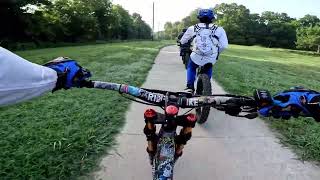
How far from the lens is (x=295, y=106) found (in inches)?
100

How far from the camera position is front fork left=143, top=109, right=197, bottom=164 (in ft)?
8.95

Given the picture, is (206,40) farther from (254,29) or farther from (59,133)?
(254,29)

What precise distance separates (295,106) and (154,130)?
100 centimetres

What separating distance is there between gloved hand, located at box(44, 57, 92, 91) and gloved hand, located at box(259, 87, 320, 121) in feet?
3.96

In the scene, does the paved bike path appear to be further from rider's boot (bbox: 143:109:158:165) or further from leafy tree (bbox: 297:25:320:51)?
leafy tree (bbox: 297:25:320:51)

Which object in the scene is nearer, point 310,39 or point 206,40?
point 206,40

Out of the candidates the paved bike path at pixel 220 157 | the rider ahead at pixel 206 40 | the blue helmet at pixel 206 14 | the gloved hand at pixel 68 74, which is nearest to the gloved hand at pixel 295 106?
the gloved hand at pixel 68 74

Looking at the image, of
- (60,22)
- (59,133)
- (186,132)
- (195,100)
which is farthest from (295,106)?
(60,22)

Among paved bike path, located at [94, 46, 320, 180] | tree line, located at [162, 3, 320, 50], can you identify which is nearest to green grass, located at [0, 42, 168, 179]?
paved bike path, located at [94, 46, 320, 180]

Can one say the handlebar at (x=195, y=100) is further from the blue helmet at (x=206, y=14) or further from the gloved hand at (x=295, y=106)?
the blue helmet at (x=206, y=14)

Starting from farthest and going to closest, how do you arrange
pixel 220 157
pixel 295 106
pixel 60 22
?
1. pixel 60 22
2. pixel 220 157
3. pixel 295 106

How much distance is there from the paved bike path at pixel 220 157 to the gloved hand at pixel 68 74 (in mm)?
1707

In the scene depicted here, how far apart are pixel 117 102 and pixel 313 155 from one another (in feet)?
12.0

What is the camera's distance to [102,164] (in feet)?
14.7
